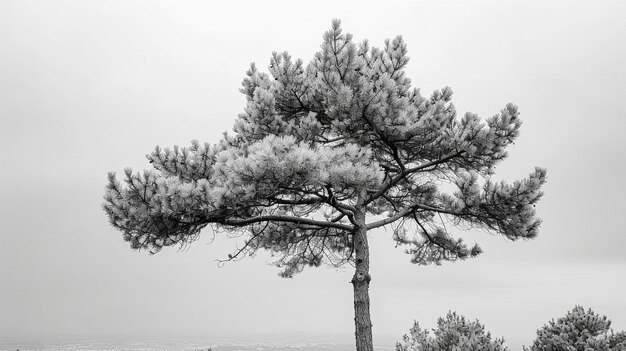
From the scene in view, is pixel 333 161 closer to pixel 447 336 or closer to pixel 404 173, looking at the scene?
pixel 404 173

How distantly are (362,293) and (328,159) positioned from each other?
9.89 feet

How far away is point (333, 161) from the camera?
7949 millimetres

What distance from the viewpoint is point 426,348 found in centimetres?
1231

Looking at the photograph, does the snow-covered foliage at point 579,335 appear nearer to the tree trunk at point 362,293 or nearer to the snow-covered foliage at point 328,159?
the snow-covered foliage at point 328,159

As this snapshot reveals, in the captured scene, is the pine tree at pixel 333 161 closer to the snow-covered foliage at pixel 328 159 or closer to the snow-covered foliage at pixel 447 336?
the snow-covered foliage at pixel 328 159

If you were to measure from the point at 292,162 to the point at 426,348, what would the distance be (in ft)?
25.5

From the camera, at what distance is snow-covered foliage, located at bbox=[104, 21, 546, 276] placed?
7762 mm

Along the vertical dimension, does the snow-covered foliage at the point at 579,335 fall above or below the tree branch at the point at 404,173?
below

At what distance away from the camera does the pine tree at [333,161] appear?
7.77 metres

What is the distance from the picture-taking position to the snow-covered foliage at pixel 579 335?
9719 millimetres

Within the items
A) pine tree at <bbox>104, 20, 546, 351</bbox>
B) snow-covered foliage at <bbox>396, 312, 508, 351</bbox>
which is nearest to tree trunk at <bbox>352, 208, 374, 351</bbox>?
pine tree at <bbox>104, 20, 546, 351</bbox>

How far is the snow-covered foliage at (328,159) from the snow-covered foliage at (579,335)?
2250mm

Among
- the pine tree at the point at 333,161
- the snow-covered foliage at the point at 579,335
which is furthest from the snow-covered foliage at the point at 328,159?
the snow-covered foliage at the point at 579,335

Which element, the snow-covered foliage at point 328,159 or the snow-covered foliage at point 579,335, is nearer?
the snow-covered foliage at point 328,159
